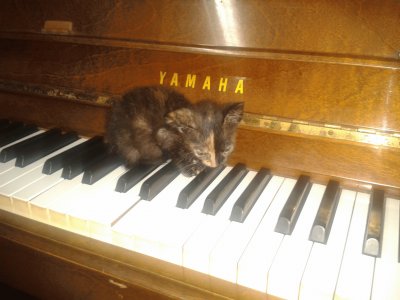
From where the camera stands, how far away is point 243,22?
3.93 feet

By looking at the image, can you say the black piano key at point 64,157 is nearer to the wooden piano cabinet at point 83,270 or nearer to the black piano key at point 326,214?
the wooden piano cabinet at point 83,270

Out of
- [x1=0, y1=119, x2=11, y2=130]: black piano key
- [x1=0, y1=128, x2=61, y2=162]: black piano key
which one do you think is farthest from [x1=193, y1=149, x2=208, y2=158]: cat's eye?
[x1=0, y1=119, x2=11, y2=130]: black piano key

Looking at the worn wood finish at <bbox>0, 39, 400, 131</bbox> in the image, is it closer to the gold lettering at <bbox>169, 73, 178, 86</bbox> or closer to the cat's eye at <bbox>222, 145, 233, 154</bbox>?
the gold lettering at <bbox>169, 73, 178, 86</bbox>

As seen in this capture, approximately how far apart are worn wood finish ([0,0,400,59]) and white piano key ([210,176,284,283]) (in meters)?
0.57

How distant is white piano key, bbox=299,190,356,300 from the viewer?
2.68 ft

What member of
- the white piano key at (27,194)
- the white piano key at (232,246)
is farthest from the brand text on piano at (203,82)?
the white piano key at (27,194)

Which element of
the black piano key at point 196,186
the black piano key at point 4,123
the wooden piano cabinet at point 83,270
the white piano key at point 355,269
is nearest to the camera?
the white piano key at point 355,269

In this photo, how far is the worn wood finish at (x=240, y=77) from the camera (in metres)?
1.09

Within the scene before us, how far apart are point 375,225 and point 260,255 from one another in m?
0.35

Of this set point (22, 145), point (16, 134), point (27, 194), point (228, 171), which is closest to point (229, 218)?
point (228, 171)

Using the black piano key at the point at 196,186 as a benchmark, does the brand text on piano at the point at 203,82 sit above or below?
above

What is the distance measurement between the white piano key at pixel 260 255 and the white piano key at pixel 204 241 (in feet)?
0.30

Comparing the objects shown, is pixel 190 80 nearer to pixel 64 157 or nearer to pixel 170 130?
pixel 170 130

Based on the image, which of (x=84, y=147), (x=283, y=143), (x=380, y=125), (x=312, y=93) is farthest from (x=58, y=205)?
(x=380, y=125)
